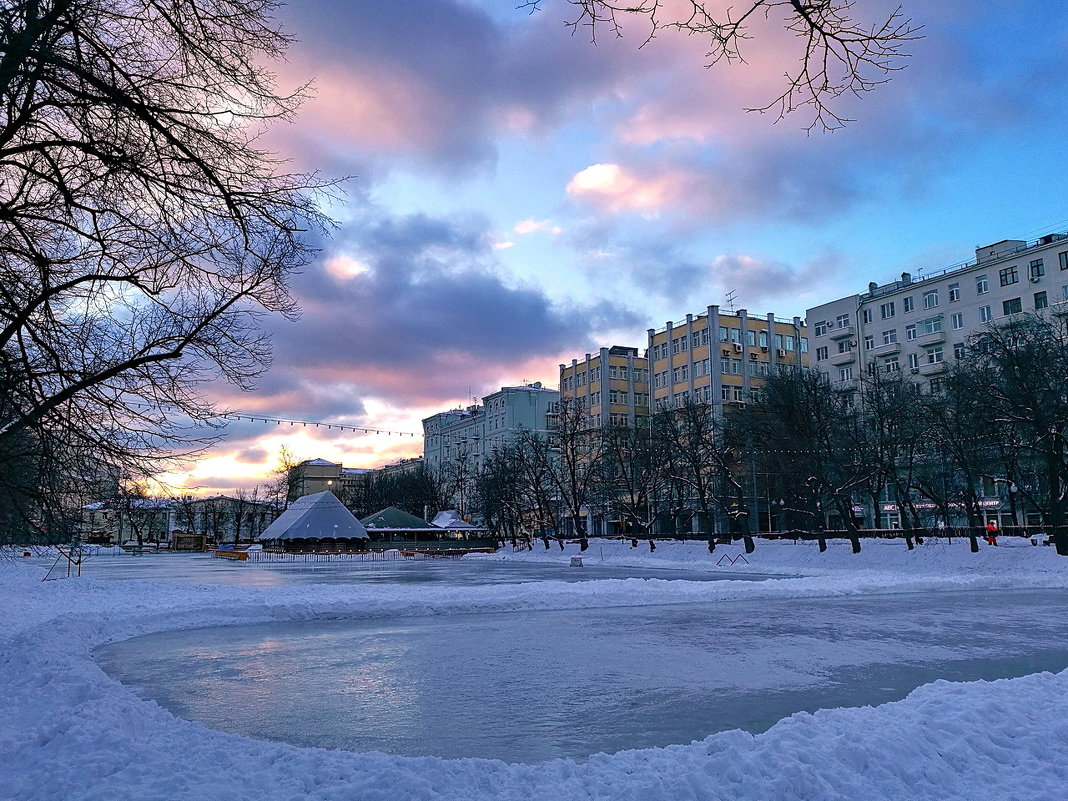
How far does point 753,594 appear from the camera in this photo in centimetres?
2455

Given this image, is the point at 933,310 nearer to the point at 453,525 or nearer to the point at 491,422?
the point at 453,525

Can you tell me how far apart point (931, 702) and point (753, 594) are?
1733cm

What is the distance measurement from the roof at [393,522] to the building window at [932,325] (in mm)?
49092

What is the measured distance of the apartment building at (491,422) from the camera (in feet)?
379

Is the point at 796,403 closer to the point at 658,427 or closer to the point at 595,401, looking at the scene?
the point at 658,427

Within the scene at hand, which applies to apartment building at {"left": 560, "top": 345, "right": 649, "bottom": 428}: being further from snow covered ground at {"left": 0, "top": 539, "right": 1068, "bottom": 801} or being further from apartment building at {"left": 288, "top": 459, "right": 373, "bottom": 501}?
snow covered ground at {"left": 0, "top": 539, "right": 1068, "bottom": 801}

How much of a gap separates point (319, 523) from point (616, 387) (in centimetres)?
4783

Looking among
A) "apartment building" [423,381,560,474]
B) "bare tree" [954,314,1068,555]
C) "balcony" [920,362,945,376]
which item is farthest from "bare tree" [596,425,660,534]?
"apartment building" [423,381,560,474]

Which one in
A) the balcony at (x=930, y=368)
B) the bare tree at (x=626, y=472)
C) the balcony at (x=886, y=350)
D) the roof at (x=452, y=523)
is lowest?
the roof at (x=452, y=523)

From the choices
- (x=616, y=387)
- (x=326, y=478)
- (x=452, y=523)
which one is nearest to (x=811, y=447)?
(x=452, y=523)

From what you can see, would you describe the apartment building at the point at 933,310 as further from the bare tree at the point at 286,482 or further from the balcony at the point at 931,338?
the bare tree at the point at 286,482

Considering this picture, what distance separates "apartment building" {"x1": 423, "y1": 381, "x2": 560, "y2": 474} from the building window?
1874 inches

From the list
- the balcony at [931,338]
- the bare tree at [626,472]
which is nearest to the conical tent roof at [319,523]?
the bare tree at [626,472]

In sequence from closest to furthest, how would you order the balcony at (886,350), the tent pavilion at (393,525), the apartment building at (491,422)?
1. the tent pavilion at (393,525)
2. the balcony at (886,350)
3. the apartment building at (491,422)
